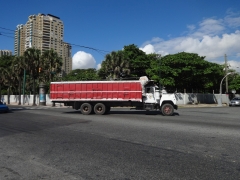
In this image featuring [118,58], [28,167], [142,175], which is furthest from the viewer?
[118,58]

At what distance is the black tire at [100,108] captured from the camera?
18.8 metres

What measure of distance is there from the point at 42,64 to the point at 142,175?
37.0 m

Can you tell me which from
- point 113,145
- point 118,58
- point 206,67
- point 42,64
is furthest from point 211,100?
point 113,145

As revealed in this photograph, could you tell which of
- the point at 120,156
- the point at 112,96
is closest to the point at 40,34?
the point at 112,96

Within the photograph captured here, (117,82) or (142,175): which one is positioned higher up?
(117,82)

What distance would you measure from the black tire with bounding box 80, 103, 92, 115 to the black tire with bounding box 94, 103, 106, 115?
0.45 m

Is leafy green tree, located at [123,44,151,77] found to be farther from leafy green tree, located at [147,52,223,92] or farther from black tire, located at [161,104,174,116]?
black tire, located at [161,104,174,116]

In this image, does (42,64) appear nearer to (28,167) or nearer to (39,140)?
(39,140)

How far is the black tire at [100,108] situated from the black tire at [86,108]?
0.45m

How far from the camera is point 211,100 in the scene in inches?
1855

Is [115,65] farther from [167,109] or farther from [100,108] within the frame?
[167,109]

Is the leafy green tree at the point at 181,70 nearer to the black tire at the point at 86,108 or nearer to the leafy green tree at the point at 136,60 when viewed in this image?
the leafy green tree at the point at 136,60

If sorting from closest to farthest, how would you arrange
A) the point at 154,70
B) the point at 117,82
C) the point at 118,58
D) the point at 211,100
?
the point at 117,82
the point at 118,58
the point at 154,70
the point at 211,100

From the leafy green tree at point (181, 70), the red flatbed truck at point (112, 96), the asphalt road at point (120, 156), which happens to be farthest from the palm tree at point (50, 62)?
the asphalt road at point (120, 156)
